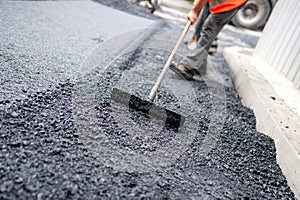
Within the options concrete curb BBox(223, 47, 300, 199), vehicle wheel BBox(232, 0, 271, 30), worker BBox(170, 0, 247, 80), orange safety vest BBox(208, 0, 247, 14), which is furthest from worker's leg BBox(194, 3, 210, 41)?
vehicle wheel BBox(232, 0, 271, 30)

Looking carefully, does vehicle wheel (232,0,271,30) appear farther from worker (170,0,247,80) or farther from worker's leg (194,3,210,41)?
worker (170,0,247,80)

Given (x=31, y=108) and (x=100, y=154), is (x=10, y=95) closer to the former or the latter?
(x=31, y=108)

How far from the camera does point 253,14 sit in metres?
6.77

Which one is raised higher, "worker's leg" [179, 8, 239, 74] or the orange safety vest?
the orange safety vest

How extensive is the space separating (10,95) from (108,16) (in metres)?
3.19

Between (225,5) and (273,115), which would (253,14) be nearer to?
(225,5)

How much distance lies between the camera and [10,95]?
1.45m

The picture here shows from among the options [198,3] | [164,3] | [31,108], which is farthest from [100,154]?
[164,3]

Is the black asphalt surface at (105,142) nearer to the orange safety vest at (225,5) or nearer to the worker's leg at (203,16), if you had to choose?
the orange safety vest at (225,5)

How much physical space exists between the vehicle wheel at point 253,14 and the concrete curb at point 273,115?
450 centimetres

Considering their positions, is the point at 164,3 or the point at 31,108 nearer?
the point at 31,108

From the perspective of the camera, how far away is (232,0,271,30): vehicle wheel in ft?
21.1

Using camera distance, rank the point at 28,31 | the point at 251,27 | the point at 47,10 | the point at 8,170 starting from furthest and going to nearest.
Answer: the point at 251,27 < the point at 47,10 < the point at 28,31 < the point at 8,170

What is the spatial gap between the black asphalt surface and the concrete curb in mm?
56
